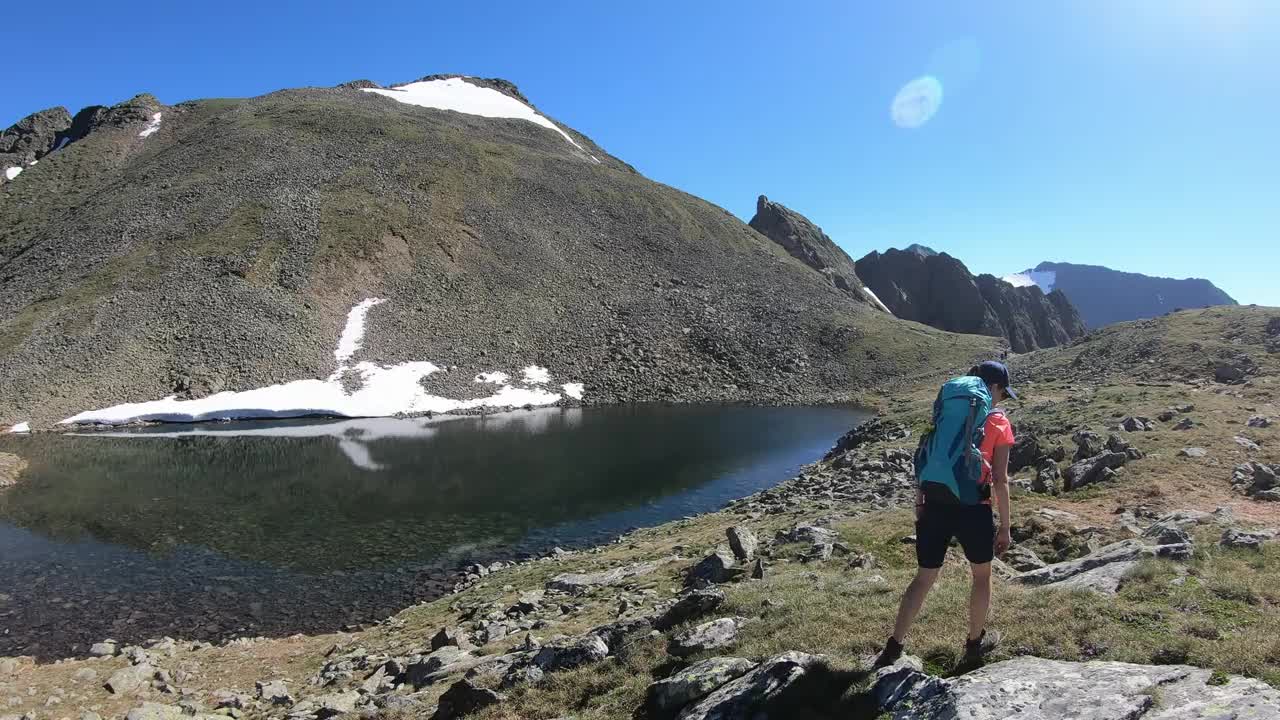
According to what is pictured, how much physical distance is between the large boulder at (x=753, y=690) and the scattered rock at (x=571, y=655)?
9.66ft

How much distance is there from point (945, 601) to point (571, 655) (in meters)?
6.10

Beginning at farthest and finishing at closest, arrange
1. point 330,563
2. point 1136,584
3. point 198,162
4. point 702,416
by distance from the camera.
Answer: point 198,162 → point 702,416 → point 330,563 → point 1136,584

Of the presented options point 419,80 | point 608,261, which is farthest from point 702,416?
point 419,80

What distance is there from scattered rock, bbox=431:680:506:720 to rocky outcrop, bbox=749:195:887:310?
439 ft

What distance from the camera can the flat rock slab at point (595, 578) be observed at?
63.0ft

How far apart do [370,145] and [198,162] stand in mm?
24228

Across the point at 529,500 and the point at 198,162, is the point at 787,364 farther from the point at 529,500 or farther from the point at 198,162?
the point at 198,162

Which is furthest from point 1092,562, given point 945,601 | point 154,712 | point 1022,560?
point 154,712

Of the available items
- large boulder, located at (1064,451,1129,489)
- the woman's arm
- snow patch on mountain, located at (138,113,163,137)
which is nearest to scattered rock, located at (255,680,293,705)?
the woman's arm

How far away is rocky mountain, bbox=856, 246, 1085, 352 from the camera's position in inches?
6280

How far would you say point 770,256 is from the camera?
12200 centimetres

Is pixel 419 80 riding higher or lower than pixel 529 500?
higher

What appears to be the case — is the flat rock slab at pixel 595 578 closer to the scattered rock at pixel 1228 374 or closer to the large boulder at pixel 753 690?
the large boulder at pixel 753 690

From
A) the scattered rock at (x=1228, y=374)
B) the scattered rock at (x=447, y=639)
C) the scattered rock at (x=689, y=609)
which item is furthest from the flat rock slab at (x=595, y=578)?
the scattered rock at (x=1228, y=374)
